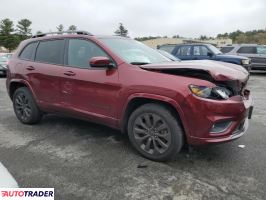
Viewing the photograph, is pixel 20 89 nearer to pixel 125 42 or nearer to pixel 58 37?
pixel 58 37

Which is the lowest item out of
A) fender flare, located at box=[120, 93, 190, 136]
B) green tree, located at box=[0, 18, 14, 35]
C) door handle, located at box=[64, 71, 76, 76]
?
fender flare, located at box=[120, 93, 190, 136]

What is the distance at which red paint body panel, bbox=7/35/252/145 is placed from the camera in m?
3.37

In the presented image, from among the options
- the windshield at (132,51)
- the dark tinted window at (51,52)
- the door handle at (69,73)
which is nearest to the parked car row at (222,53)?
the windshield at (132,51)

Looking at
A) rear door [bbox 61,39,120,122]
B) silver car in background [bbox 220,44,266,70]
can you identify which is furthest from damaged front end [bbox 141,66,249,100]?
silver car in background [bbox 220,44,266,70]

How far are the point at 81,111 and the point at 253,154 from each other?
8.43 ft

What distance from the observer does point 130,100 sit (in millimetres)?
3838

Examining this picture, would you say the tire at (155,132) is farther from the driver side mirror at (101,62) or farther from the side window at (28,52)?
the side window at (28,52)

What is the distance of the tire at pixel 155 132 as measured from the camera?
357 centimetres

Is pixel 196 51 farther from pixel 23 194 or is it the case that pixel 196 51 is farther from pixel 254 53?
pixel 23 194

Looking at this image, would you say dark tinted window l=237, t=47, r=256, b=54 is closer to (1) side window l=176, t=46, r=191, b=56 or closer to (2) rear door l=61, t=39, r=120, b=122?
(1) side window l=176, t=46, r=191, b=56

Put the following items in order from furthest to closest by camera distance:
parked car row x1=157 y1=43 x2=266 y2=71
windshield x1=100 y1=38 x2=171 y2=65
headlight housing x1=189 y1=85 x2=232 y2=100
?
parked car row x1=157 y1=43 x2=266 y2=71 → windshield x1=100 y1=38 x2=171 y2=65 → headlight housing x1=189 y1=85 x2=232 y2=100

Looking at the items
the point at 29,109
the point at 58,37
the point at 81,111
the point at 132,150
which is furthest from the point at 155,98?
the point at 29,109

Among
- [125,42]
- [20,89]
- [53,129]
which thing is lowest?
[53,129]

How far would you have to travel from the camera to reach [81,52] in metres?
4.57
